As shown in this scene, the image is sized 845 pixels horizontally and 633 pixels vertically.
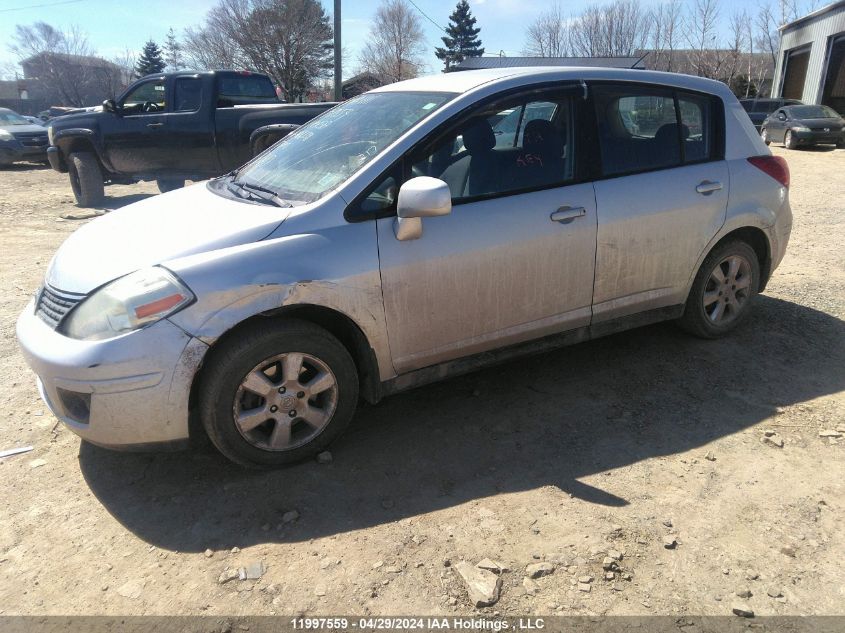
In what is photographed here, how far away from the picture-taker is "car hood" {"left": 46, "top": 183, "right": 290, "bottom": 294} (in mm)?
2848

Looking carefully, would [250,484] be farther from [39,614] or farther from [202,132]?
[202,132]

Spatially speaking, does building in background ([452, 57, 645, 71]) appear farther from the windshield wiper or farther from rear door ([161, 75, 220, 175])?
the windshield wiper

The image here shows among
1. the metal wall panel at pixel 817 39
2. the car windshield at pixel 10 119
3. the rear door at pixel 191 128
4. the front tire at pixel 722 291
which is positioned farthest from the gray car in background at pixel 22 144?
the metal wall panel at pixel 817 39

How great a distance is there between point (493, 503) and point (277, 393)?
1113 mm

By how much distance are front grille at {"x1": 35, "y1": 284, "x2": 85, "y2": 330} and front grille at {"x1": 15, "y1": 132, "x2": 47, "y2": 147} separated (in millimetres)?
18117

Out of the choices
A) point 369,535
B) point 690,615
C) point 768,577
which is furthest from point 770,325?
point 369,535

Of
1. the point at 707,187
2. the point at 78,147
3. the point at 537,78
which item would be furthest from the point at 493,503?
the point at 78,147

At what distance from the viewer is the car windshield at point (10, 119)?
19.5 metres

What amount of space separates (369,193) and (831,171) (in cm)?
1482

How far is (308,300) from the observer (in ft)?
9.45

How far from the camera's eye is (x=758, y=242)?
174 inches

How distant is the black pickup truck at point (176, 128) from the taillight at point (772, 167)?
5.90 meters

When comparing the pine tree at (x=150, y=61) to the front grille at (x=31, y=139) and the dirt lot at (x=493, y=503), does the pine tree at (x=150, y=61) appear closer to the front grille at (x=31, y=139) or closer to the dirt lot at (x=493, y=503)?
the front grille at (x=31, y=139)

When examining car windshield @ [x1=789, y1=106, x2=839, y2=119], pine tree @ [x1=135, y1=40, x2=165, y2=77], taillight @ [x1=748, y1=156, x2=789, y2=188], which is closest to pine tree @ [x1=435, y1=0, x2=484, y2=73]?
pine tree @ [x1=135, y1=40, x2=165, y2=77]
